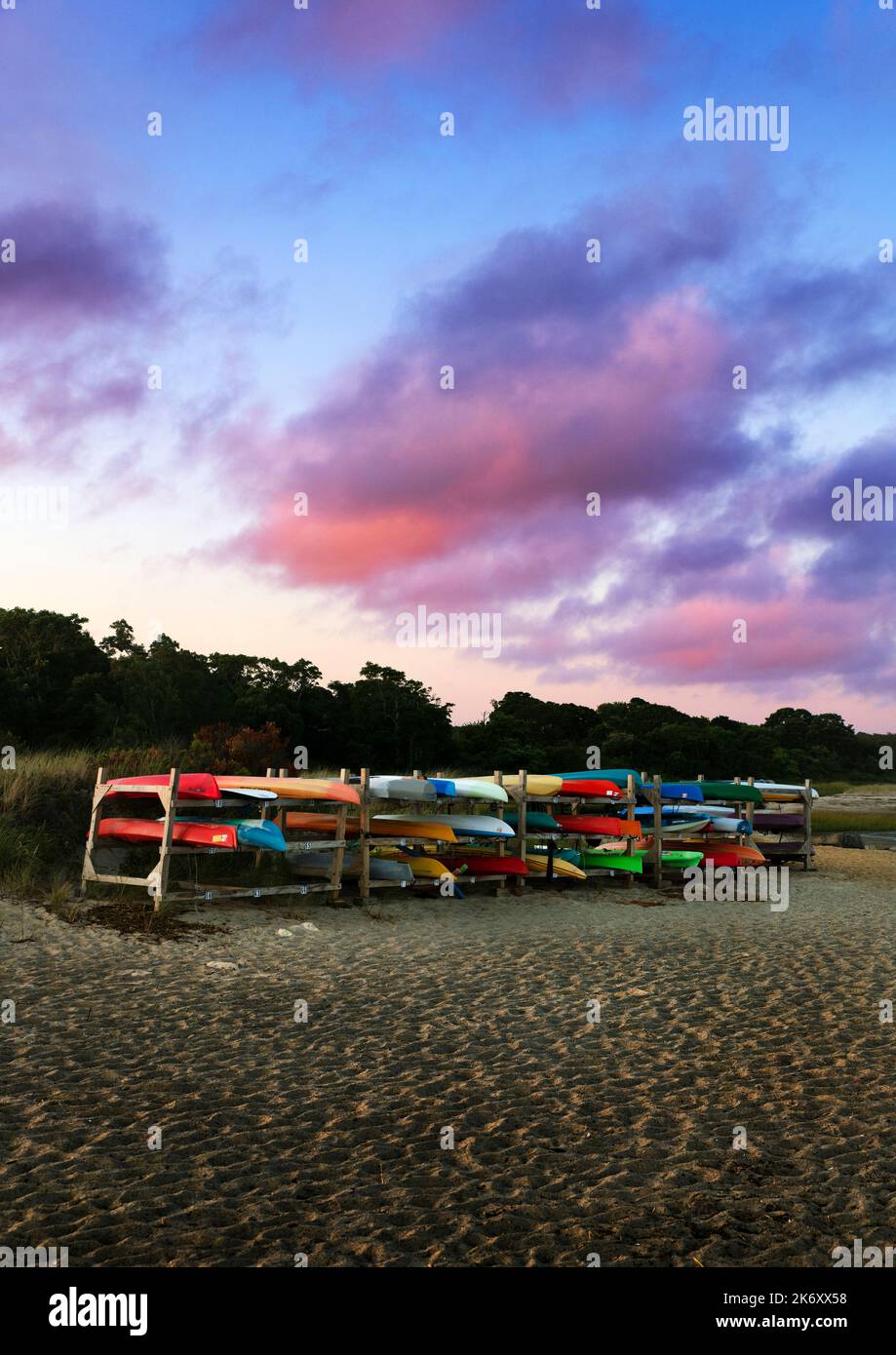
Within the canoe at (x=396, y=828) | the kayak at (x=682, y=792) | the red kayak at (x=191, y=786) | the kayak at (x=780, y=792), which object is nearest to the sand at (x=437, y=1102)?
the red kayak at (x=191, y=786)

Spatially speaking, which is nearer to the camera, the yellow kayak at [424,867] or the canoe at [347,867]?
the canoe at [347,867]

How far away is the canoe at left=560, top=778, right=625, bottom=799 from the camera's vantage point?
1627cm

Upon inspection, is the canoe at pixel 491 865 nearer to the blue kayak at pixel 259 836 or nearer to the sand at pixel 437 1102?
the blue kayak at pixel 259 836

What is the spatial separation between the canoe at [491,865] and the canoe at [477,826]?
35 cm

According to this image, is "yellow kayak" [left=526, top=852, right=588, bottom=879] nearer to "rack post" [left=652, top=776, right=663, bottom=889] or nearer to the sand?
"rack post" [left=652, top=776, right=663, bottom=889]

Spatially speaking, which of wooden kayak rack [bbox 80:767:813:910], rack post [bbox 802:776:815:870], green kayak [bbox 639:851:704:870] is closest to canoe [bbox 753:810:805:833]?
rack post [bbox 802:776:815:870]

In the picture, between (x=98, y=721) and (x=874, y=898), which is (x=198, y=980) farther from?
(x=98, y=721)

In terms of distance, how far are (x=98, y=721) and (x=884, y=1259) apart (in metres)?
29.4

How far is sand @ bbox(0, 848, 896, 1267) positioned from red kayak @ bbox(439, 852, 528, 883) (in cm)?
417

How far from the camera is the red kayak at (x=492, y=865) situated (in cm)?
1473

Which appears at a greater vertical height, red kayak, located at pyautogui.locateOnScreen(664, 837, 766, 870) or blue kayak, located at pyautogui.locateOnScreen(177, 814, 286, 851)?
blue kayak, located at pyautogui.locateOnScreen(177, 814, 286, 851)

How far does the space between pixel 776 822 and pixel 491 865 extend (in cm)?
794

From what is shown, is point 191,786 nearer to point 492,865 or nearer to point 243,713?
point 492,865
